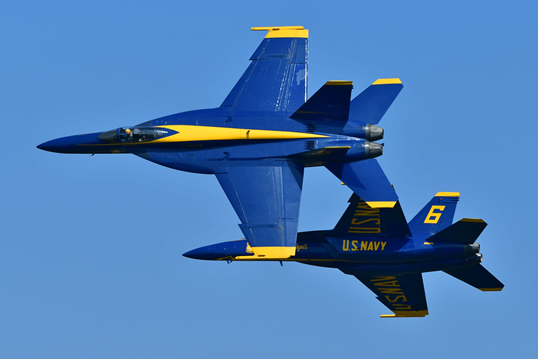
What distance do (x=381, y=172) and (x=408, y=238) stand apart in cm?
334

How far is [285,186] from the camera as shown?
43.7 m

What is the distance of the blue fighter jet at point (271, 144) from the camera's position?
4316cm

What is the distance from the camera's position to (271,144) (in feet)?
144

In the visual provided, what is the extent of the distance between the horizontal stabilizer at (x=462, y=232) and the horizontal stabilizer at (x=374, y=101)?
497 centimetres

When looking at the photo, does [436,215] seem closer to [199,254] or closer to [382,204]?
[382,204]

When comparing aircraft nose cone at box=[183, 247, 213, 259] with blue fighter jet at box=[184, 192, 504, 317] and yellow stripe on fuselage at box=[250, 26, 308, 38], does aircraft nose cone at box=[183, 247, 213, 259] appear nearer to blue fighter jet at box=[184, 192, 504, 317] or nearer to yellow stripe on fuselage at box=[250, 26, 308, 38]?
blue fighter jet at box=[184, 192, 504, 317]

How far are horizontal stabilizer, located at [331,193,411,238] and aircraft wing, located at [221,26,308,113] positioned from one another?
4699 millimetres

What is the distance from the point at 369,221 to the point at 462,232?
3698 mm

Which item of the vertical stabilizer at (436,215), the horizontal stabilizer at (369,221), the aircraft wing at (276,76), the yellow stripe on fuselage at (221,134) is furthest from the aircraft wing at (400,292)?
the aircraft wing at (276,76)

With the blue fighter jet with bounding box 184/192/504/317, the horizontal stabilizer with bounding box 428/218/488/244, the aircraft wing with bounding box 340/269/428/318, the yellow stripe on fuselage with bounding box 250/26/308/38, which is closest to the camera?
the horizontal stabilizer with bounding box 428/218/488/244

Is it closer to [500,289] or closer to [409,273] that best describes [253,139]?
[409,273]

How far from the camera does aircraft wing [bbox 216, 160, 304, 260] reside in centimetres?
4269

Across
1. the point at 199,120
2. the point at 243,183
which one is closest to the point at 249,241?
the point at 243,183

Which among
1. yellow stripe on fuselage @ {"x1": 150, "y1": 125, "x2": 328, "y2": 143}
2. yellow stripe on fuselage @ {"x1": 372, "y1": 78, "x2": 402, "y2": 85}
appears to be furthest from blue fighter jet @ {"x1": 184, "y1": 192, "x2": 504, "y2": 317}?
yellow stripe on fuselage @ {"x1": 372, "y1": 78, "x2": 402, "y2": 85}
